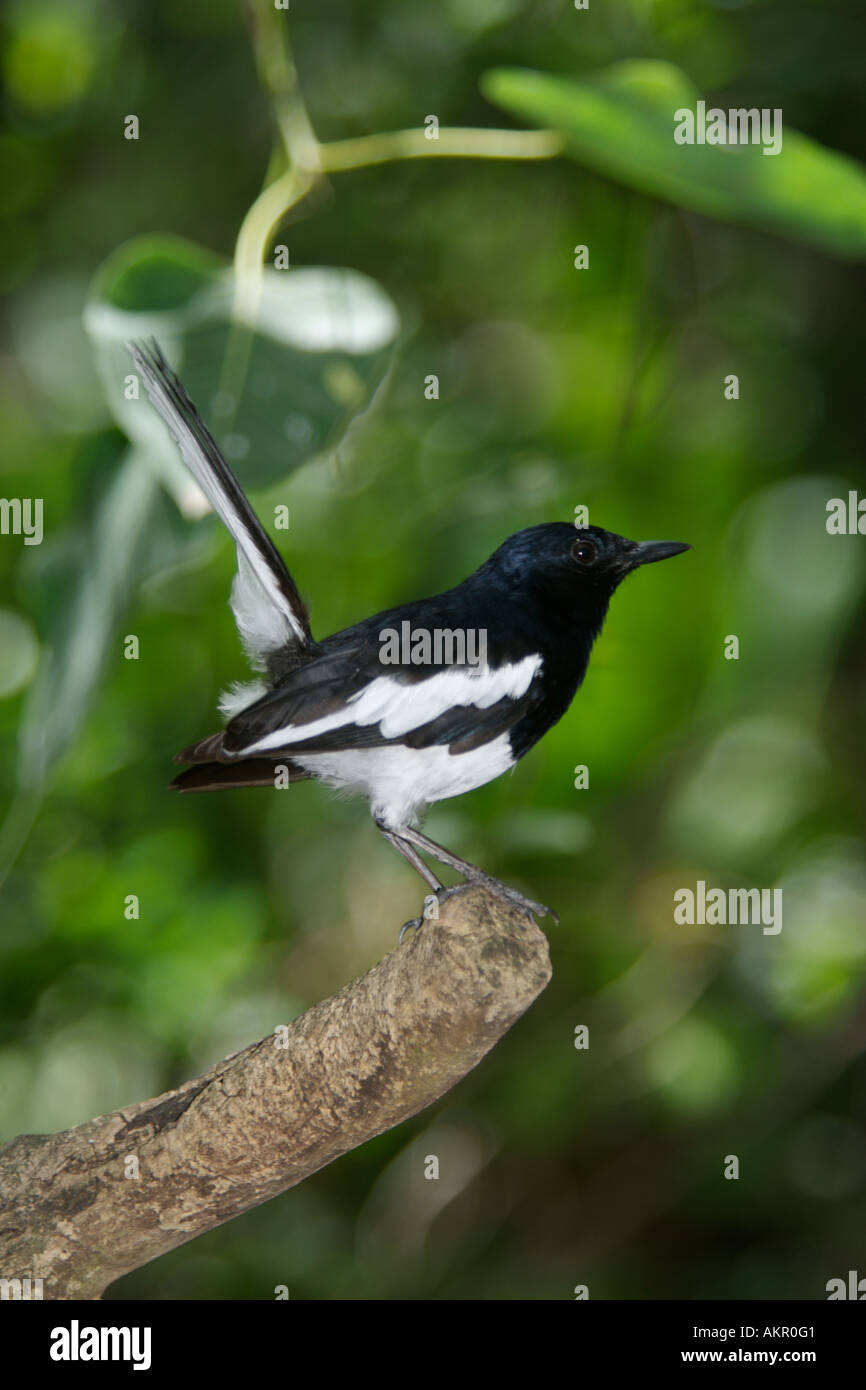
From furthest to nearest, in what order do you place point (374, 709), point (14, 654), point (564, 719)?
point (14, 654) → point (564, 719) → point (374, 709)

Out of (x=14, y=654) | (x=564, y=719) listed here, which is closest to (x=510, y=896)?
(x=564, y=719)

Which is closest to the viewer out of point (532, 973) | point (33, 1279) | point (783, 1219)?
point (532, 973)

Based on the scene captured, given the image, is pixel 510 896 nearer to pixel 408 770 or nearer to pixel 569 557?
pixel 408 770

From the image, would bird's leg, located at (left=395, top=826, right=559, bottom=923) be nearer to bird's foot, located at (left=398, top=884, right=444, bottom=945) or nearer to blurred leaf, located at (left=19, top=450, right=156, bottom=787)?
→ bird's foot, located at (left=398, top=884, right=444, bottom=945)

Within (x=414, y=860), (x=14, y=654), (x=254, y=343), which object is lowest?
(x=414, y=860)

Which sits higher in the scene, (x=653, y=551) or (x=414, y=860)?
(x=653, y=551)
